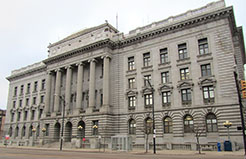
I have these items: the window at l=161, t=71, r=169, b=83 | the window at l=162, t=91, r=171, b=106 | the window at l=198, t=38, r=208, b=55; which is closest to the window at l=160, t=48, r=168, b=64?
the window at l=161, t=71, r=169, b=83

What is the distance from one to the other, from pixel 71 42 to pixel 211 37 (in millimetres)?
33008

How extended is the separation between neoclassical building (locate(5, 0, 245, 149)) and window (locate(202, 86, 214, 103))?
0.52 ft

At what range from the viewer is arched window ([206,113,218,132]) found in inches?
1382

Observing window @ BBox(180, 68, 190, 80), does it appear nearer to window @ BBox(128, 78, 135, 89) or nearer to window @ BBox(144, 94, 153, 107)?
window @ BBox(144, 94, 153, 107)

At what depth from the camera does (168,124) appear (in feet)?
131

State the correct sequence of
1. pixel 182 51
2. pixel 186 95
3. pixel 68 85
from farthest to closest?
pixel 68 85
pixel 182 51
pixel 186 95

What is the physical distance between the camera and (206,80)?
37.0 m

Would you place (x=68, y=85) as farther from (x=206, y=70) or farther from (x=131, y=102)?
(x=206, y=70)

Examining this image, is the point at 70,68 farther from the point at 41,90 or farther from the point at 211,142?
the point at 211,142

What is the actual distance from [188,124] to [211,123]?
3.71 metres

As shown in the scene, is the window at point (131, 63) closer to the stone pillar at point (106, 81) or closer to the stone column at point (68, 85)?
the stone pillar at point (106, 81)

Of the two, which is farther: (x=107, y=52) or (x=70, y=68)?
(x=70, y=68)

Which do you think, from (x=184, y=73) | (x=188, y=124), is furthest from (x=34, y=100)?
(x=188, y=124)

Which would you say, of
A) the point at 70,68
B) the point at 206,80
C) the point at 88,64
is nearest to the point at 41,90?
the point at 70,68
